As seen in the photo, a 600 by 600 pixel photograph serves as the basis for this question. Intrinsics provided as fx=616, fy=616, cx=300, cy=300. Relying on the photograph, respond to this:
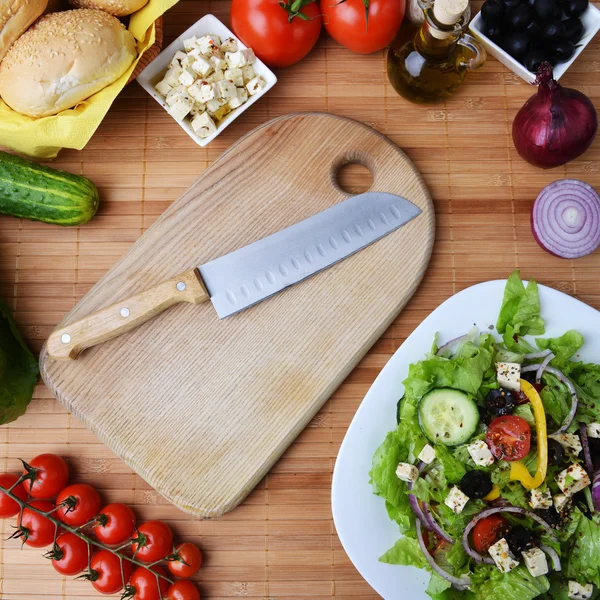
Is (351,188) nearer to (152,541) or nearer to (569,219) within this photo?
(569,219)

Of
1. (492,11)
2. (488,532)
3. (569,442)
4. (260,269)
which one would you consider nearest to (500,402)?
(569,442)

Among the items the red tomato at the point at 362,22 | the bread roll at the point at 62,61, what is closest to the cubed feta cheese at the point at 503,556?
the red tomato at the point at 362,22

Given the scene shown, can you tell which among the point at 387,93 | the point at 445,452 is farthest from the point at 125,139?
the point at 445,452

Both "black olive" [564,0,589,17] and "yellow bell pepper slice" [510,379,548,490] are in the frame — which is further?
"black olive" [564,0,589,17]

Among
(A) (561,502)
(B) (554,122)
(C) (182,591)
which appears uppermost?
(B) (554,122)

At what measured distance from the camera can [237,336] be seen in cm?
160

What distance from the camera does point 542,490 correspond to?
1444 millimetres

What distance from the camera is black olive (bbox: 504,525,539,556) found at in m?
1.45

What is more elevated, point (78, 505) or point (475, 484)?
point (475, 484)

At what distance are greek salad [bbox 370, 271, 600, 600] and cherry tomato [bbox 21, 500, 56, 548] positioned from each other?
32.9 inches

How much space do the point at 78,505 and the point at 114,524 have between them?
103 mm

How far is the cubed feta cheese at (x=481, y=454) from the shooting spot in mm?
1428

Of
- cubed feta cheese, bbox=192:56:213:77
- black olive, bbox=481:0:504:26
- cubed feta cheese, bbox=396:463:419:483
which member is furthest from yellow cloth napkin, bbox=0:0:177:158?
cubed feta cheese, bbox=396:463:419:483

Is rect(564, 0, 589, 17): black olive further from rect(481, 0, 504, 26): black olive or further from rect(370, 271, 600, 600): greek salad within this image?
rect(370, 271, 600, 600): greek salad
